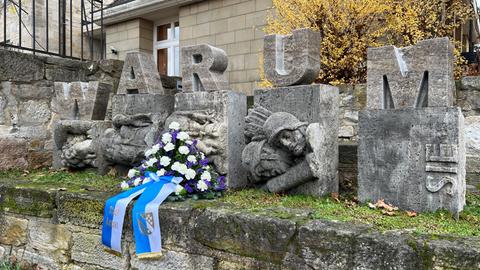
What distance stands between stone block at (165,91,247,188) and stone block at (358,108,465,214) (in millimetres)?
1019

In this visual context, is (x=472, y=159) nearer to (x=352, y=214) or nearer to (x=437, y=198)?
(x=437, y=198)

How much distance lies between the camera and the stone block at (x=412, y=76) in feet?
8.09

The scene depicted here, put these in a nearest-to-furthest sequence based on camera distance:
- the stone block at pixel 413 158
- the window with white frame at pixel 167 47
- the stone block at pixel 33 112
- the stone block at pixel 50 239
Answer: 1. the stone block at pixel 413 158
2. the stone block at pixel 50 239
3. the stone block at pixel 33 112
4. the window with white frame at pixel 167 47

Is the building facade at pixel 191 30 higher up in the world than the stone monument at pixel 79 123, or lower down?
higher up

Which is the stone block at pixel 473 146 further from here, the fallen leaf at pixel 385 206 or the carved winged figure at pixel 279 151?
the carved winged figure at pixel 279 151

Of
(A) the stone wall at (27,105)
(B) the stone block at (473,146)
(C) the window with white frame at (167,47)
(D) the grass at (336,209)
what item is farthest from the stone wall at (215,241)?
(C) the window with white frame at (167,47)

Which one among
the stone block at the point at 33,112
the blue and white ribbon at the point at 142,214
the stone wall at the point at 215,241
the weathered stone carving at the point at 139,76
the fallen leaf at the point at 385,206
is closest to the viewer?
the stone wall at the point at 215,241

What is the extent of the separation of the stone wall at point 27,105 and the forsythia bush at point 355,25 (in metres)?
3.81

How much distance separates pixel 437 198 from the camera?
8.16 ft

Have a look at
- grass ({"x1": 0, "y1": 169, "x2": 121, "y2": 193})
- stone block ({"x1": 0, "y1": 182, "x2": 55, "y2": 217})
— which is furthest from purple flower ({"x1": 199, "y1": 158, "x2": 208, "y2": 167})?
stone block ({"x1": 0, "y1": 182, "x2": 55, "y2": 217})

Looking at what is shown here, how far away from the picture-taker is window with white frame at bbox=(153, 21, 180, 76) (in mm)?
10562

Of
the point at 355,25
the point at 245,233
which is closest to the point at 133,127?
the point at 245,233

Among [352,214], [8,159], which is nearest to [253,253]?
[352,214]

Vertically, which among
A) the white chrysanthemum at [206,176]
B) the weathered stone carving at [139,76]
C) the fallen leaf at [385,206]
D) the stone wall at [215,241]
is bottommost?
the stone wall at [215,241]
